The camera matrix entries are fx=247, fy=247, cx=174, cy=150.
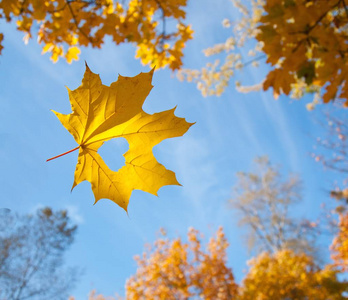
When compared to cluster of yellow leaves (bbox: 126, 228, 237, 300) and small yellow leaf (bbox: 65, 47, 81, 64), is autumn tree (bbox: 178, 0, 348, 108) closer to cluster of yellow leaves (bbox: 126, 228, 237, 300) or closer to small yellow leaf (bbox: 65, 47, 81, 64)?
small yellow leaf (bbox: 65, 47, 81, 64)

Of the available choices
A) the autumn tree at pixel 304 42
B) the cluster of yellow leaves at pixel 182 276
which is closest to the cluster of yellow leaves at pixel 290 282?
the cluster of yellow leaves at pixel 182 276

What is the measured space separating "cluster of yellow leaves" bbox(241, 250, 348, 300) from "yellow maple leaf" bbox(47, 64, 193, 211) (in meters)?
6.95

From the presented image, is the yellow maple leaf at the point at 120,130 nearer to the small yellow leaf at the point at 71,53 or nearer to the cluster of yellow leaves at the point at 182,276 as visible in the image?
the small yellow leaf at the point at 71,53

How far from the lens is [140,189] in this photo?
567mm

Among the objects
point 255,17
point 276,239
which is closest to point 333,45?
point 255,17

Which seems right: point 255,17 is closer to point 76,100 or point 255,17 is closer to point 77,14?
point 77,14

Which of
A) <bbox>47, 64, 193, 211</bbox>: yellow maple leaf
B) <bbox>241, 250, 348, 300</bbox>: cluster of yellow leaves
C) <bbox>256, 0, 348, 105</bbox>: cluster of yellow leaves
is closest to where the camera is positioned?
<bbox>47, 64, 193, 211</bbox>: yellow maple leaf

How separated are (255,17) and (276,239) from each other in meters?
9.39

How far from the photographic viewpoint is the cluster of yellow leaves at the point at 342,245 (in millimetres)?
7146

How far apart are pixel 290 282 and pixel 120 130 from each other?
24.8 feet

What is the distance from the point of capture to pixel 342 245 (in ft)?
24.3

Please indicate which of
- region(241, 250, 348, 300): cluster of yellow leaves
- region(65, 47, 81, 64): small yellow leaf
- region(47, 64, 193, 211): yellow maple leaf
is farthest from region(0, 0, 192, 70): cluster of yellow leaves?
region(241, 250, 348, 300): cluster of yellow leaves

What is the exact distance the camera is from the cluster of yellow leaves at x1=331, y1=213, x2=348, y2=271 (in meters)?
7.15

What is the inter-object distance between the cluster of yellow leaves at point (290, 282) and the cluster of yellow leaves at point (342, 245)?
100 centimetres
